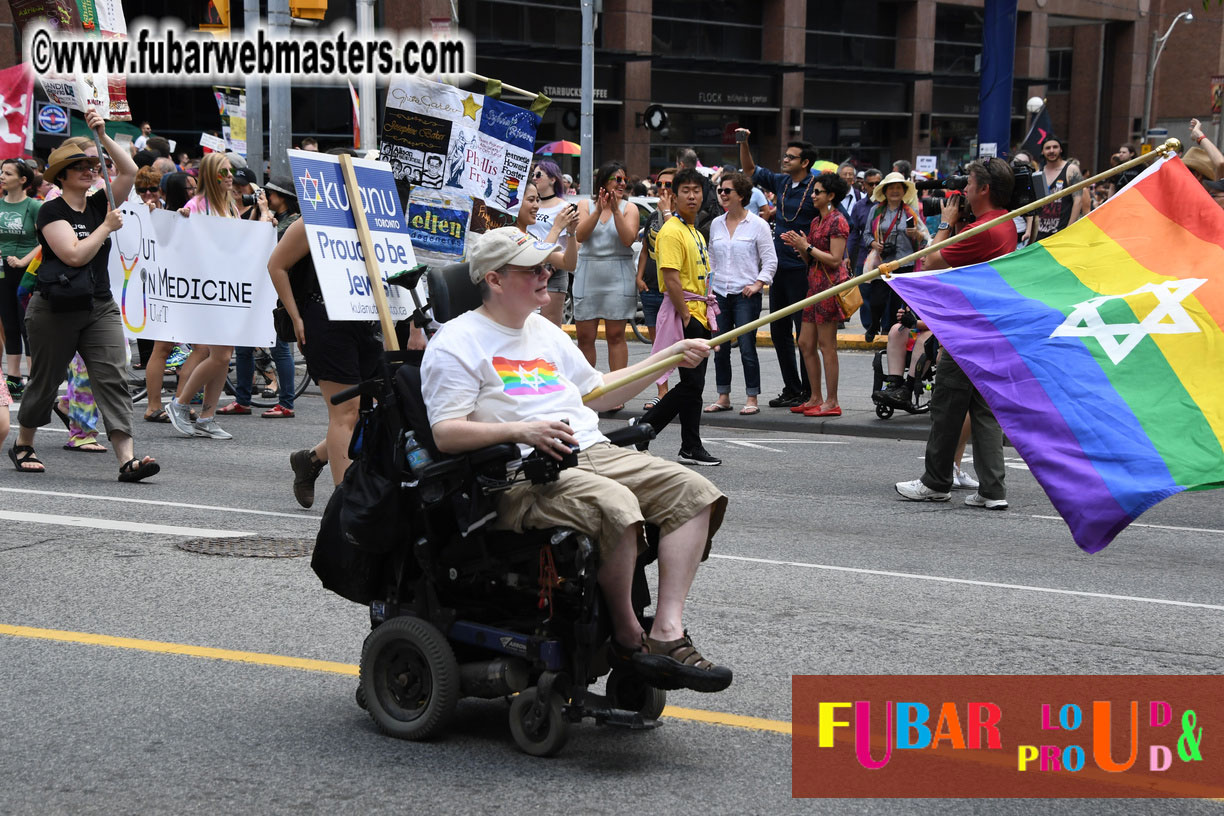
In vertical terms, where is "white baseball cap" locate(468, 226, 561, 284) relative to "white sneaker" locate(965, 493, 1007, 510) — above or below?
above

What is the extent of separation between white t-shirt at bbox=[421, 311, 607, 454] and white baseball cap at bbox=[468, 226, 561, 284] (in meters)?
0.16

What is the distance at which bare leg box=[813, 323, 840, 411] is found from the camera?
1288cm

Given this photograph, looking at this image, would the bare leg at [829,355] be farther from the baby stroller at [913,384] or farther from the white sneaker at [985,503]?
the white sneaker at [985,503]

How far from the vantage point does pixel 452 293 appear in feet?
16.8

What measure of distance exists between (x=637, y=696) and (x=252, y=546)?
3424 mm

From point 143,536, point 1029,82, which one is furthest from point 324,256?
point 1029,82

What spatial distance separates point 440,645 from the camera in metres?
4.58

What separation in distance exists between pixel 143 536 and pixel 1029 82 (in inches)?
1932

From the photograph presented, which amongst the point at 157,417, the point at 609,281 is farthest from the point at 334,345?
the point at 609,281

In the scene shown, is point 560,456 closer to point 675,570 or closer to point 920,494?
point 675,570

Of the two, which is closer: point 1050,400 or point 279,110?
point 1050,400

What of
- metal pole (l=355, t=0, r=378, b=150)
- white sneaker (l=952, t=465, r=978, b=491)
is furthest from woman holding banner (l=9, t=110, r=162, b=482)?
metal pole (l=355, t=0, r=378, b=150)

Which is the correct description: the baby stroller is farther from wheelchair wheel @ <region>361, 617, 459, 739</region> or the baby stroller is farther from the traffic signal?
the traffic signal

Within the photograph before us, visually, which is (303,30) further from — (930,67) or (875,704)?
(875,704)
